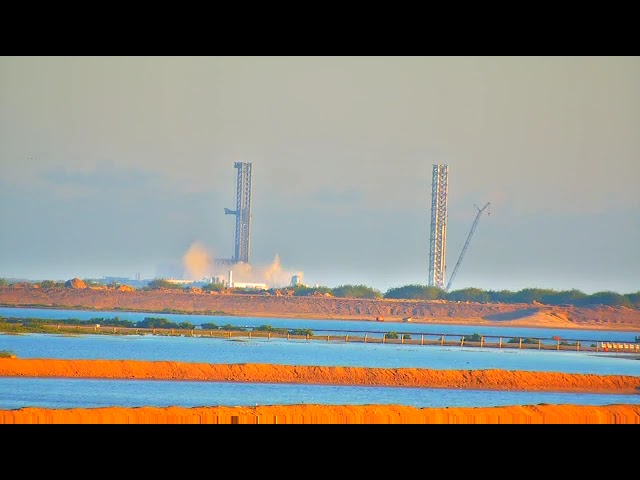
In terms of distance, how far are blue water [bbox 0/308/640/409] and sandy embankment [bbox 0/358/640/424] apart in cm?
196

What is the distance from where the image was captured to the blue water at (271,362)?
124 feet

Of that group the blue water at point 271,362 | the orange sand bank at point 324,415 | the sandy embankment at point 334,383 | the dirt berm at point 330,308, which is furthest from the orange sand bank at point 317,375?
the dirt berm at point 330,308

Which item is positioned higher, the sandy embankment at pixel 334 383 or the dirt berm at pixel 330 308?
the dirt berm at pixel 330 308

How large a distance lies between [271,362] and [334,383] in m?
8.59

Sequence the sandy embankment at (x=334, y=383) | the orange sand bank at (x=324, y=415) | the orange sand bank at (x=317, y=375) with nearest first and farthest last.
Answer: the orange sand bank at (x=324, y=415) < the sandy embankment at (x=334, y=383) < the orange sand bank at (x=317, y=375)

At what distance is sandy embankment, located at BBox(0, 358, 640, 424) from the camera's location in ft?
95.6

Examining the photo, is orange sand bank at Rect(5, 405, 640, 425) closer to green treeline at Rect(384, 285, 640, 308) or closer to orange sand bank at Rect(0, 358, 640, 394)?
orange sand bank at Rect(0, 358, 640, 394)

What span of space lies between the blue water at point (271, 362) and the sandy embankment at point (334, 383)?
6.44ft

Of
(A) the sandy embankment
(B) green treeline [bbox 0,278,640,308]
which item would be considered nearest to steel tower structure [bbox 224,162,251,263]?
(B) green treeline [bbox 0,278,640,308]

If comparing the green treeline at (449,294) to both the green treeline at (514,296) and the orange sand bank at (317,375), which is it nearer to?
the green treeline at (514,296)

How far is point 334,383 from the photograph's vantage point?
155 ft

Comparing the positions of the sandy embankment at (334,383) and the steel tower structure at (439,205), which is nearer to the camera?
the sandy embankment at (334,383)

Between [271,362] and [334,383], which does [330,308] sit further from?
[334,383]
